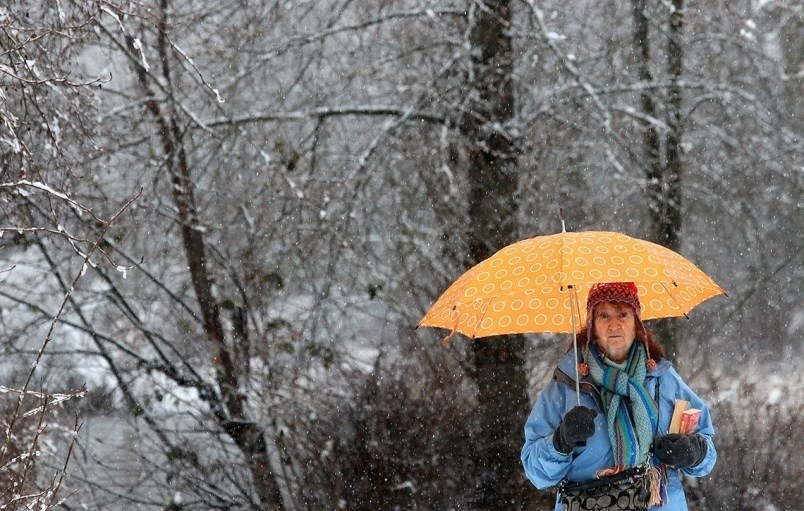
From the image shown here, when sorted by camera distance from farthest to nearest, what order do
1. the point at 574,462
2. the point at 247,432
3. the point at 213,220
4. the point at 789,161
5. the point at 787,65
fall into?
the point at 787,65
the point at 789,161
the point at 213,220
the point at 247,432
the point at 574,462

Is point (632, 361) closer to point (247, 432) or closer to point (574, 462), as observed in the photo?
point (574, 462)

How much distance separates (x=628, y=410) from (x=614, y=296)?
0.40 metres

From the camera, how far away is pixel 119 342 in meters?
7.72

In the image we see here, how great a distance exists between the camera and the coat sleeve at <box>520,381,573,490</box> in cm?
324

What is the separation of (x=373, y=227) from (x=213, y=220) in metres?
1.33

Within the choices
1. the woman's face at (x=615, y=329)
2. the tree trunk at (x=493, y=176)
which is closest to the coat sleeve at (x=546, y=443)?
the woman's face at (x=615, y=329)

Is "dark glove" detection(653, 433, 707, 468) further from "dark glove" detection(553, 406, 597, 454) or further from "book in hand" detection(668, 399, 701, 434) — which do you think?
"dark glove" detection(553, 406, 597, 454)

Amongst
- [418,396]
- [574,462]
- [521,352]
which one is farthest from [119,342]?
[574,462]

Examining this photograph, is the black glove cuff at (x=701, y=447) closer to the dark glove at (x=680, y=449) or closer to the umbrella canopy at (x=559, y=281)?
the dark glove at (x=680, y=449)

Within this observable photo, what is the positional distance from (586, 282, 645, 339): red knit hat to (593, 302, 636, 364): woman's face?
2cm

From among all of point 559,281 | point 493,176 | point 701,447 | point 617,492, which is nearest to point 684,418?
point 701,447

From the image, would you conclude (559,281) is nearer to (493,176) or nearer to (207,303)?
(493,176)

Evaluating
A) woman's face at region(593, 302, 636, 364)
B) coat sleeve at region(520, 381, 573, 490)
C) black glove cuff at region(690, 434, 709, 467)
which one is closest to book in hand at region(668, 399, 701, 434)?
black glove cuff at region(690, 434, 709, 467)

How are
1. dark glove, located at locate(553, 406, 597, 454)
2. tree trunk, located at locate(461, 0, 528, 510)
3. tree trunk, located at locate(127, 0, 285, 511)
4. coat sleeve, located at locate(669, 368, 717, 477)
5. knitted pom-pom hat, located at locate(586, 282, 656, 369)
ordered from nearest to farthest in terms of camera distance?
dark glove, located at locate(553, 406, 597, 454) < coat sleeve, located at locate(669, 368, 717, 477) < knitted pom-pom hat, located at locate(586, 282, 656, 369) < tree trunk, located at locate(127, 0, 285, 511) < tree trunk, located at locate(461, 0, 528, 510)
